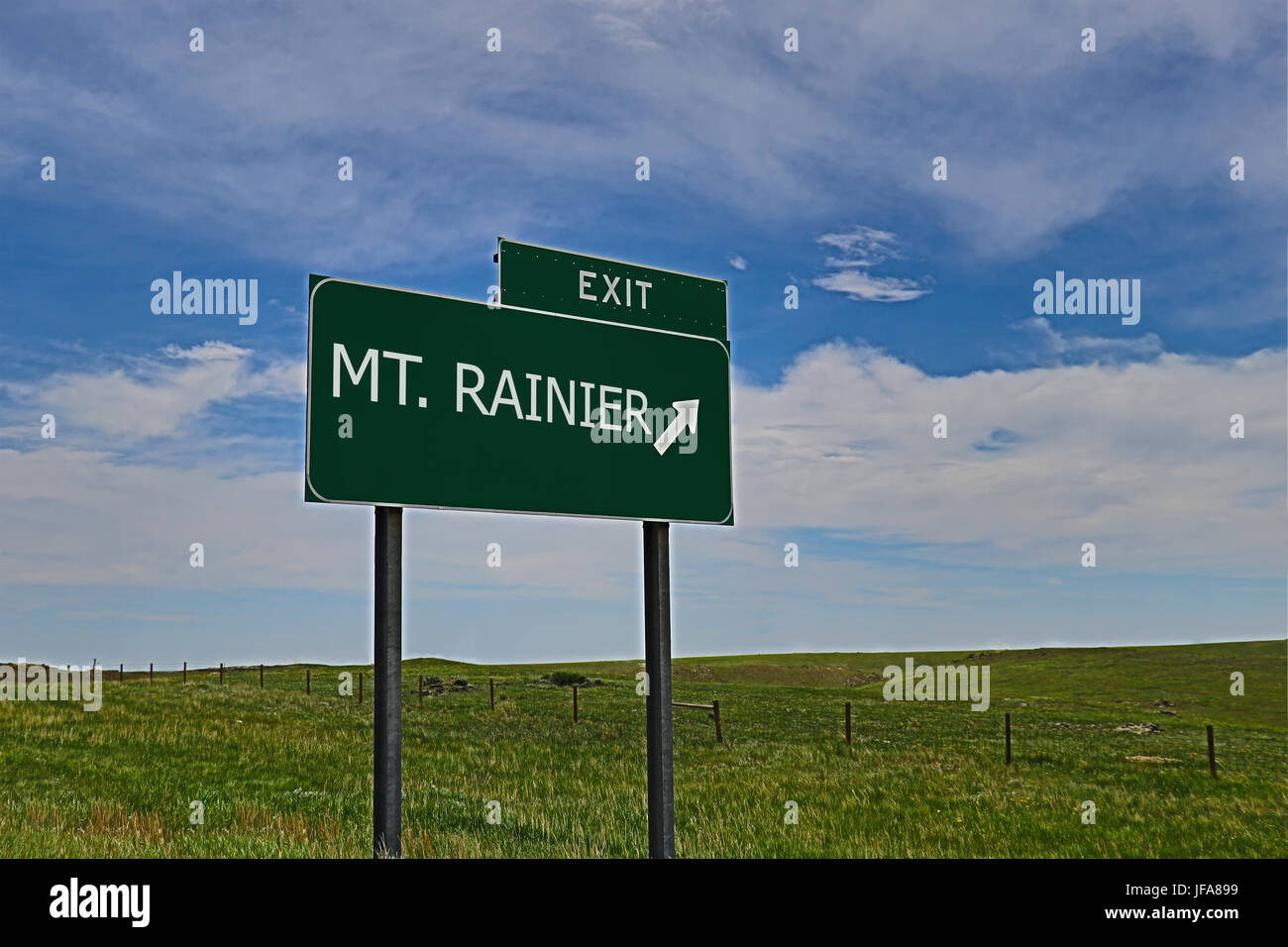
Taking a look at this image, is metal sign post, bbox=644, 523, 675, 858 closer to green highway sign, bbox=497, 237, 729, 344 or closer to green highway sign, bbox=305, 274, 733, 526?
green highway sign, bbox=305, 274, 733, 526

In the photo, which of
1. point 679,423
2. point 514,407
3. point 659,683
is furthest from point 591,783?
point 514,407

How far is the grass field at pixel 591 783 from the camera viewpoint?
1063 centimetres

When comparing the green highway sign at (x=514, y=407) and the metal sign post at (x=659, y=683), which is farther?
the metal sign post at (x=659, y=683)

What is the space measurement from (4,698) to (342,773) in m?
17.4

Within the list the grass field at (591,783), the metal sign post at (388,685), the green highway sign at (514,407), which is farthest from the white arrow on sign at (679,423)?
A: the grass field at (591,783)

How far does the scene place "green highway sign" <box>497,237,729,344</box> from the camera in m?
8.54

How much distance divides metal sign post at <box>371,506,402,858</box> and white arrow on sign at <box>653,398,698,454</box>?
2.56 m

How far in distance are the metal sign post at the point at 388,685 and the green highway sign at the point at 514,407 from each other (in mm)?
421

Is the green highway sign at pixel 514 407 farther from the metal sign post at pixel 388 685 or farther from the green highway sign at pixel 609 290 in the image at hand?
the metal sign post at pixel 388 685

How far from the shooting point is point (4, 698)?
2792 cm
